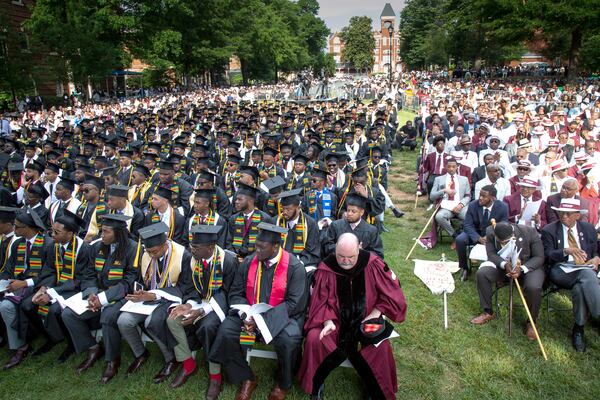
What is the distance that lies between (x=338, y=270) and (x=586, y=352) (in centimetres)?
287

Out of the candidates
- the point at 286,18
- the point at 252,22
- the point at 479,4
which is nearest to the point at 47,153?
the point at 479,4

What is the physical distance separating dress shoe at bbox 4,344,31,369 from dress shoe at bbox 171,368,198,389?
1.93m

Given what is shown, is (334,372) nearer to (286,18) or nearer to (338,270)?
(338,270)

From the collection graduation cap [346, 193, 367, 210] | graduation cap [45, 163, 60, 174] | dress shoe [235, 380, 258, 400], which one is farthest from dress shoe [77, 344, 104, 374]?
→ graduation cap [45, 163, 60, 174]

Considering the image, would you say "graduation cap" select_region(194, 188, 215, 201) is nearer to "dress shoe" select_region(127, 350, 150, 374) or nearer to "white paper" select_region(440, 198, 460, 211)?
"dress shoe" select_region(127, 350, 150, 374)

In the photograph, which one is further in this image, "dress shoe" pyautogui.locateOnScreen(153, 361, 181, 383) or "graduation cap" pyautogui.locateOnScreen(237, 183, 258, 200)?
"graduation cap" pyautogui.locateOnScreen(237, 183, 258, 200)

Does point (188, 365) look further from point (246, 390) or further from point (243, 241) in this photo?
point (243, 241)

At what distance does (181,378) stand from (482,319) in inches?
139

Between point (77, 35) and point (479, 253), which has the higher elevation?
point (77, 35)

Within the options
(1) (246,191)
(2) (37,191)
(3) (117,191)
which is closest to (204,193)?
(1) (246,191)

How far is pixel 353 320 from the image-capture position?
13.7ft

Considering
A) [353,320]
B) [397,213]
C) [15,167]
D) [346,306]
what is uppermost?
[15,167]

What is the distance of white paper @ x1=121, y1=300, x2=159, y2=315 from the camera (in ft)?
14.4

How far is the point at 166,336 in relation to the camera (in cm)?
436
